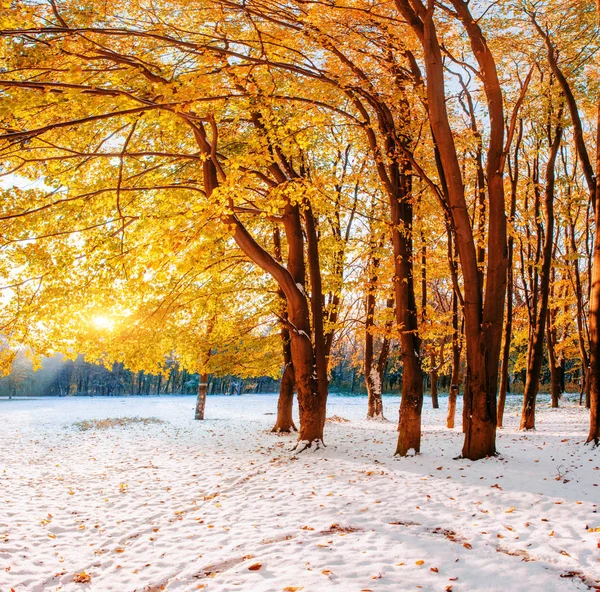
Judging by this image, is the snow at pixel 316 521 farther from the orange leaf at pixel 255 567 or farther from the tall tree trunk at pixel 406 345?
the tall tree trunk at pixel 406 345

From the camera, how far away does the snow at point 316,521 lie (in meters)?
4.12

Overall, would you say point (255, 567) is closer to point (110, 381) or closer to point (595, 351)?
point (595, 351)

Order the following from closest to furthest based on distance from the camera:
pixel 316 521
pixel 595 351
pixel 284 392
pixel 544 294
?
pixel 316 521
pixel 595 351
pixel 544 294
pixel 284 392

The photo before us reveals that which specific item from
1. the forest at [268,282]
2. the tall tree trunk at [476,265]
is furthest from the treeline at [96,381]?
the tall tree trunk at [476,265]

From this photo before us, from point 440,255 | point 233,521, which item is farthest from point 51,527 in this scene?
point 440,255

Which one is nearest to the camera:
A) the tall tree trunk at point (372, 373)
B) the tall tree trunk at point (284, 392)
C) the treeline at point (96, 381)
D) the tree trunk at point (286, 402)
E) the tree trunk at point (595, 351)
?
the tree trunk at point (595, 351)

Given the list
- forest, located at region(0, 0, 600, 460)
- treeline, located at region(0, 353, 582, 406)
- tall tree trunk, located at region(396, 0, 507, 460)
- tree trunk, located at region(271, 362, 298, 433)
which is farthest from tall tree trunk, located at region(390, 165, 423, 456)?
treeline, located at region(0, 353, 582, 406)

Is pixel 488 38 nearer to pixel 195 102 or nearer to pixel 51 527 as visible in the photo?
pixel 195 102

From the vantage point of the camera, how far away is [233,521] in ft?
20.6

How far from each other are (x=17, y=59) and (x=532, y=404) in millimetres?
13879

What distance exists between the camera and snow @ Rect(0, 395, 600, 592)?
13.5 ft

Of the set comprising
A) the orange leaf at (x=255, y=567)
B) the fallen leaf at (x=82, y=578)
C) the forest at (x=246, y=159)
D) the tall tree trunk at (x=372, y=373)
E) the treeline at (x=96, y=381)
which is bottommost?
the treeline at (x=96, y=381)

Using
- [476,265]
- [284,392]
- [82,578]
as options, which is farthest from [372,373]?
[82,578]

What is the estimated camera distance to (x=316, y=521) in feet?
19.0
